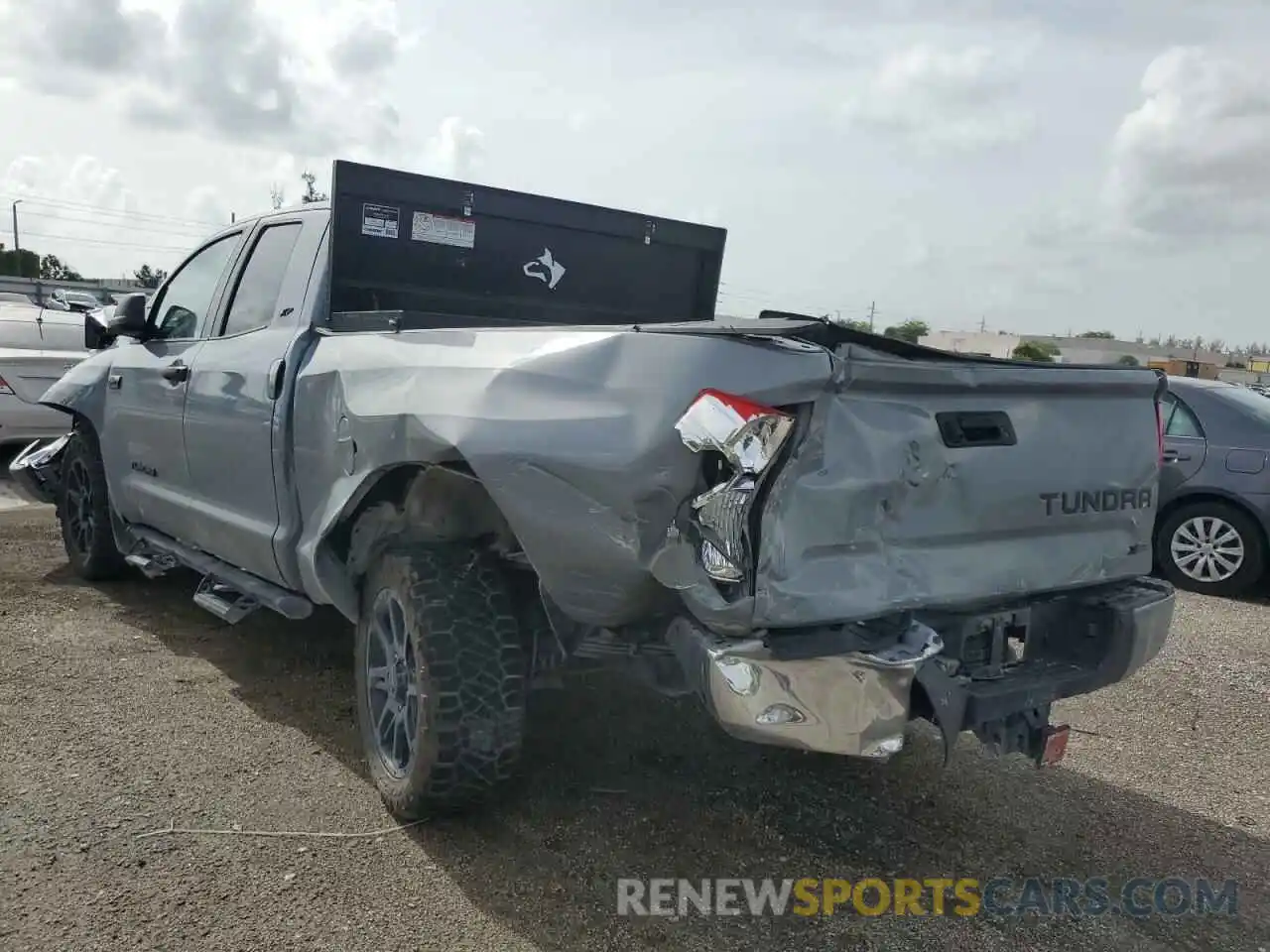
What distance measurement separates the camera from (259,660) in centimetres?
501

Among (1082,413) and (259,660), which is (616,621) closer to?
(1082,413)

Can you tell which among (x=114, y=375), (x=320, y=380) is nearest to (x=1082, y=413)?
(x=320, y=380)

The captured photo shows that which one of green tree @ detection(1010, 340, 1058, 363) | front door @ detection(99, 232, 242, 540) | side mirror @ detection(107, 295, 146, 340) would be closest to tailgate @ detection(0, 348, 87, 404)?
front door @ detection(99, 232, 242, 540)

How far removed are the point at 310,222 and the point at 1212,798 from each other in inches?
164

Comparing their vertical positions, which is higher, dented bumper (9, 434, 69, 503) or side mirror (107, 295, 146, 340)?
side mirror (107, 295, 146, 340)

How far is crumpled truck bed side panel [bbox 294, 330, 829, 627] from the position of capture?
8.52 ft

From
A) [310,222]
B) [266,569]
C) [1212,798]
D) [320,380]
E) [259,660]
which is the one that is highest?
[310,222]

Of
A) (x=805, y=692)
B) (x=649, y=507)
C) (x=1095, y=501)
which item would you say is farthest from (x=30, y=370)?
(x=1095, y=501)

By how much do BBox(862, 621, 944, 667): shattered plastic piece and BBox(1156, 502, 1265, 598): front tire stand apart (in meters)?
5.63

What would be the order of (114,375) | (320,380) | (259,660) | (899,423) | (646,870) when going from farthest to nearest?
(114,375), (259,660), (320,380), (646,870), (899,423)

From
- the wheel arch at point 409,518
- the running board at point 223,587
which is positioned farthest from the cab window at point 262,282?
the wheel arch at point 409,518

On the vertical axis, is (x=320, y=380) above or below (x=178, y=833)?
above

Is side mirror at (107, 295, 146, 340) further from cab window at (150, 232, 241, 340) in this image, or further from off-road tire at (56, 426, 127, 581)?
off-road tire at (56, 426, 127, 581)

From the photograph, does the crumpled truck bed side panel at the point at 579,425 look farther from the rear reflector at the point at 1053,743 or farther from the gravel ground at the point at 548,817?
the rear reflector at the point at 1053,743
